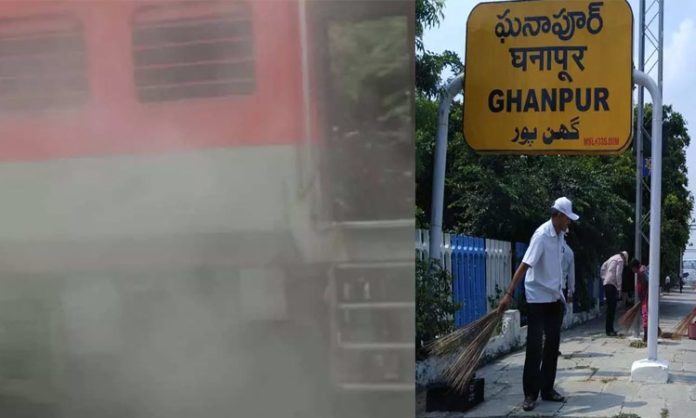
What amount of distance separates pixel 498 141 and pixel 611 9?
1.31 meters

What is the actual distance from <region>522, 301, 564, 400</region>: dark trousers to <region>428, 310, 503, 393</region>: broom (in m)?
0.49

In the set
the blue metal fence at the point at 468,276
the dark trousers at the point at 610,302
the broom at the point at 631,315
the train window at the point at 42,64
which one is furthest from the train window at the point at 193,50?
the dark trousers at the point at 610,302

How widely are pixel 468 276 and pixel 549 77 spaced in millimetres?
4133

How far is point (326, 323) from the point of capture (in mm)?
2109

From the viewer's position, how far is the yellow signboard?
530 cm

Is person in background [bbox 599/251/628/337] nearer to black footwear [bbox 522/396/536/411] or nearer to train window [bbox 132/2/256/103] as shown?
black footwear [bbox 522/396/536/411]

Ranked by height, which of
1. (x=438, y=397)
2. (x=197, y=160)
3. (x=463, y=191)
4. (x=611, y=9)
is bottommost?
(x=438, y=397)

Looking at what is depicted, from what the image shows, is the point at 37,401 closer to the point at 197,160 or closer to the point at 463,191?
the point at 197,160

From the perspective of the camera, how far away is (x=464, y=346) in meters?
4.94

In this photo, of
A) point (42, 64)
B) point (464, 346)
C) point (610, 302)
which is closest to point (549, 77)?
point (464, 346)

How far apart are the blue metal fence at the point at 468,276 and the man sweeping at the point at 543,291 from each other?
8.46 ft

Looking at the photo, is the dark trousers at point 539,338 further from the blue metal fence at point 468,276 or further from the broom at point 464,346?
the blue metal fence at point 468,276

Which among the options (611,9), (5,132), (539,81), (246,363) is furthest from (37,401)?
(611,9)

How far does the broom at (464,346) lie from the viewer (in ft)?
16.2
